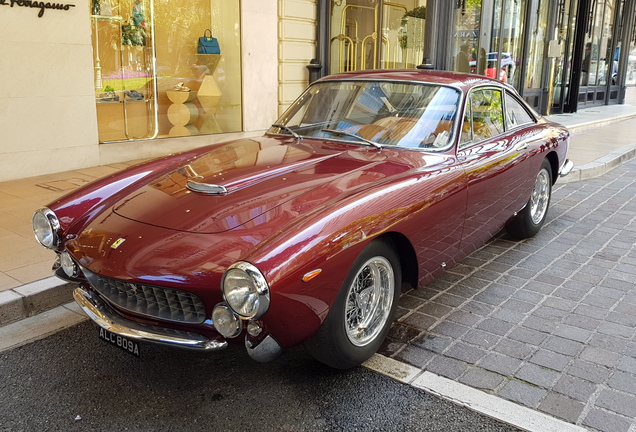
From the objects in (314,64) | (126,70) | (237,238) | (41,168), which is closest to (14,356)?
(237,238)

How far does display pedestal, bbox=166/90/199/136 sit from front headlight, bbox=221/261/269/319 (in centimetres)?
729

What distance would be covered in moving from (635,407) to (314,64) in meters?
9.51

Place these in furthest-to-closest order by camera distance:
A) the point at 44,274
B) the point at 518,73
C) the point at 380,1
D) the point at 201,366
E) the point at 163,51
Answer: the point at 518,73 → the point at 380,1 → the point at 163,51 → the point at 44,274 → the point at 201,366

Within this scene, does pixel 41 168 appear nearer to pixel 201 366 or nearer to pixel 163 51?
pixel 163 51

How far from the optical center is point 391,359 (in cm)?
326

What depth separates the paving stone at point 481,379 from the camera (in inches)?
118

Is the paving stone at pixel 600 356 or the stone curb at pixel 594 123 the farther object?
the stone curb at pixel 594 123

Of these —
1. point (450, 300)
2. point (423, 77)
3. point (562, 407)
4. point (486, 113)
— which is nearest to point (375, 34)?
point (486, 113)

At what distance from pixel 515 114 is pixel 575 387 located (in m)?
2.88

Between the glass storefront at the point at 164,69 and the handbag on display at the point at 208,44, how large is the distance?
0.12 ft

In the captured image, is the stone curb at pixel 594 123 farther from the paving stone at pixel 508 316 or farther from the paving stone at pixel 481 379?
the paving stone at pixel 481 379

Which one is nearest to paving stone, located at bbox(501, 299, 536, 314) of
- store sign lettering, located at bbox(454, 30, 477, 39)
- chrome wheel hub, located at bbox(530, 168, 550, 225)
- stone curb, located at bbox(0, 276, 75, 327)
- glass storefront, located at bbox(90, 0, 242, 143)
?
chrome wheel hub, located at bbox(530, 168, 550, 225)

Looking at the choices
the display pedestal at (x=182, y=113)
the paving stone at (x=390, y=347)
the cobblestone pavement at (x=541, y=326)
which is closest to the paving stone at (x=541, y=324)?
the cobblestone pavement at (x=541, y=326)

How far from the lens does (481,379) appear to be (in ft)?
10.1
